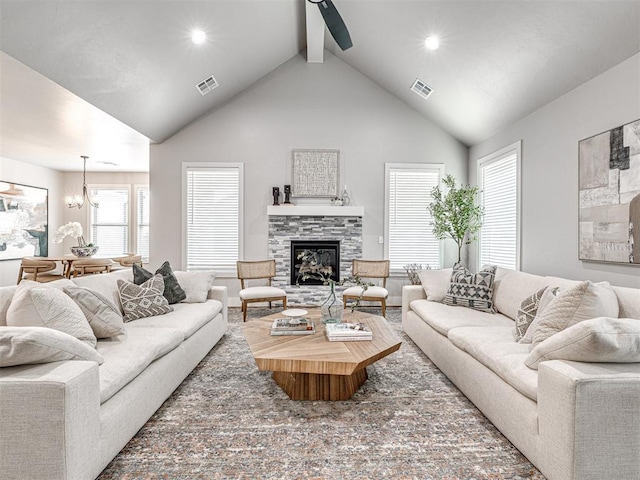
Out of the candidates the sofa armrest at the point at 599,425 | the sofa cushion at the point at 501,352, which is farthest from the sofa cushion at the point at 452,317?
the sofa armrest at the point at 599,425

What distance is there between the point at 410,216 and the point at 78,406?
17.2ft

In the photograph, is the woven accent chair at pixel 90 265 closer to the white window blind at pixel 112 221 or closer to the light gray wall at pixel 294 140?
the light gray wall at pixel 294 140

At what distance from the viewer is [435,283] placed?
405 cm

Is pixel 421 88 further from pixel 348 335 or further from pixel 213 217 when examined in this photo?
pixel 348 335

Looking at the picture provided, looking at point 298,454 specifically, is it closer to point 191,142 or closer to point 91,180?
point 191,142

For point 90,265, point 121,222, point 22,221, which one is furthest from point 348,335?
point 121,222

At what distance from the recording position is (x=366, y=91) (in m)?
5.96

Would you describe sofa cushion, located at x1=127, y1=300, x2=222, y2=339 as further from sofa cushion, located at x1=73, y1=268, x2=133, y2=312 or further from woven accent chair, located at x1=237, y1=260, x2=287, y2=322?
woven accent chair, located at x1=237, y1=260, x2=287, y2=322

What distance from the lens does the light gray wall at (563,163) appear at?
2.91 metres

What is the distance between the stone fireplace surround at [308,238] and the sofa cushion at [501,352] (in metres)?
3.12

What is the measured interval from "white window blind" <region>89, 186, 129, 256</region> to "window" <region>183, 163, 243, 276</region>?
3.58m

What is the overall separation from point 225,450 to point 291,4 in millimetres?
4770

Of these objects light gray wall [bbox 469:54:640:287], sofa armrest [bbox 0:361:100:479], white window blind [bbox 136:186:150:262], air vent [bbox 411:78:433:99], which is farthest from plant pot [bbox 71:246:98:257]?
light gray wall [bbox 469:54:640:287]

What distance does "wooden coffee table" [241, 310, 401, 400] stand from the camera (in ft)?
7.41
